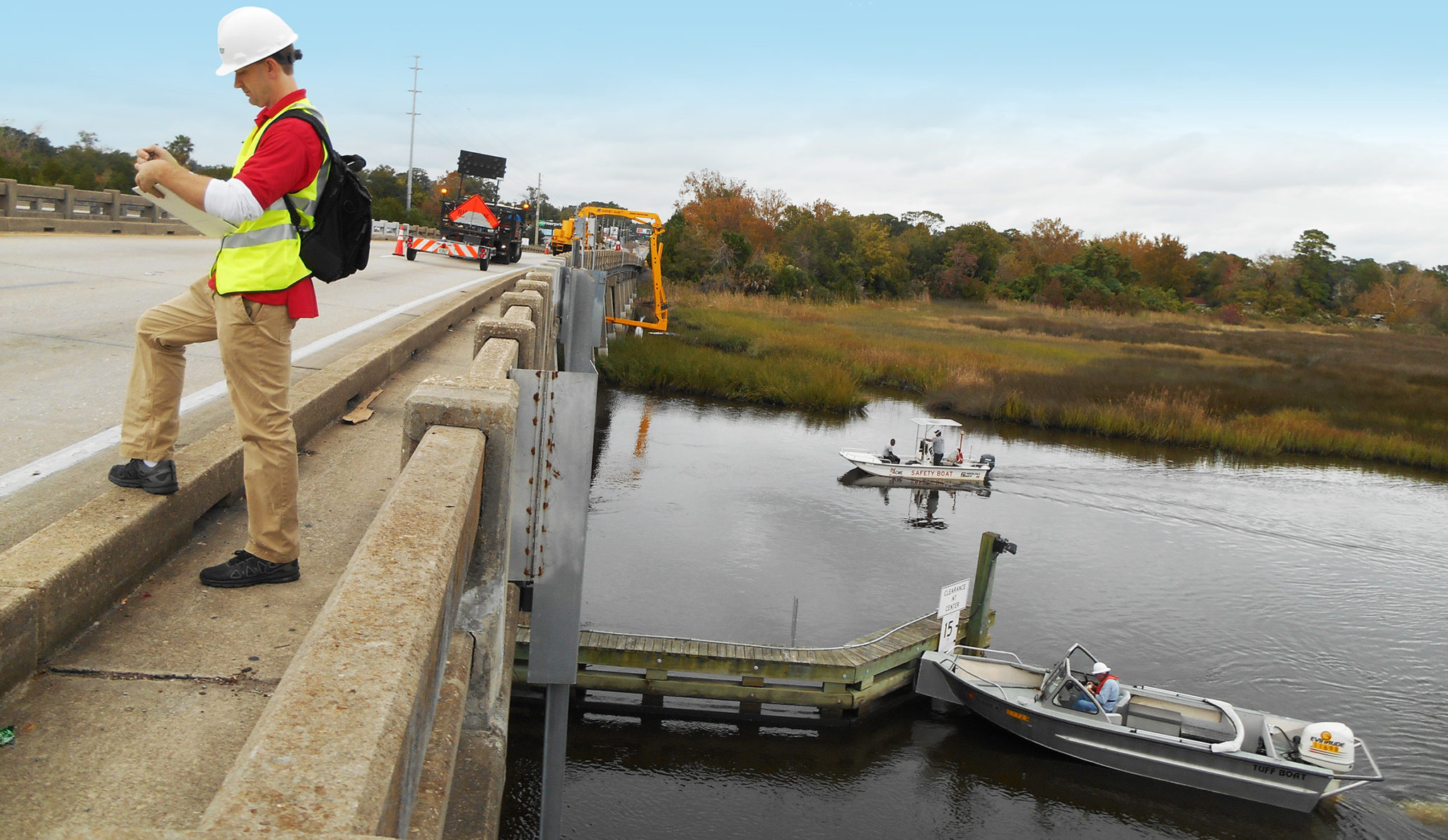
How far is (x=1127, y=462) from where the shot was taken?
29.0 metres

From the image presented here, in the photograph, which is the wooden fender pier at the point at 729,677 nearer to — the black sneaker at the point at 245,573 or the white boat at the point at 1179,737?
the white boat at the point at 1179,737

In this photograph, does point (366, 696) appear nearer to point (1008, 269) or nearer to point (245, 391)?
point (245, 391)

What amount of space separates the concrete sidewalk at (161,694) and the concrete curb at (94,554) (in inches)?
2.6

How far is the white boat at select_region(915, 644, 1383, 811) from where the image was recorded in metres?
12.8

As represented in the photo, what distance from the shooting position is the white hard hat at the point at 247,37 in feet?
10.3

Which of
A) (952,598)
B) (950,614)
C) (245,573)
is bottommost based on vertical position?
(950,614)

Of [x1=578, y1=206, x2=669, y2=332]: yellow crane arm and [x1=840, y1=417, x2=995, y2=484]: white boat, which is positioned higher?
[x1=578, y1=206, x2=669, y2=332]: yellow crane arm

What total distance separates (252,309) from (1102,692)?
41.9ft

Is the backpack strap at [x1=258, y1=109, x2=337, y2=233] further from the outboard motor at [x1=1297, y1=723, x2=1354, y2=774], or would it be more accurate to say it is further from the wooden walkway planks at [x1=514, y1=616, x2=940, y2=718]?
the outboard motor at [x1=1297, y1=723, x2=1354, y2=774]

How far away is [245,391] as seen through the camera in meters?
3.37

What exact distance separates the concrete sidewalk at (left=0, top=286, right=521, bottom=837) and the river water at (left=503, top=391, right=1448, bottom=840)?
8231 mm

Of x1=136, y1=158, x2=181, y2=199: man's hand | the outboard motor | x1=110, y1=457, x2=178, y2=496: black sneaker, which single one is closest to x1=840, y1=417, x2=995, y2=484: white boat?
the outboard motor

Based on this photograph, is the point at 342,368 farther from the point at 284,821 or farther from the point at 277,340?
the point at 284,821

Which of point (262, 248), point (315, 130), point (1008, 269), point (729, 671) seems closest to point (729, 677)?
point (729, 671)
